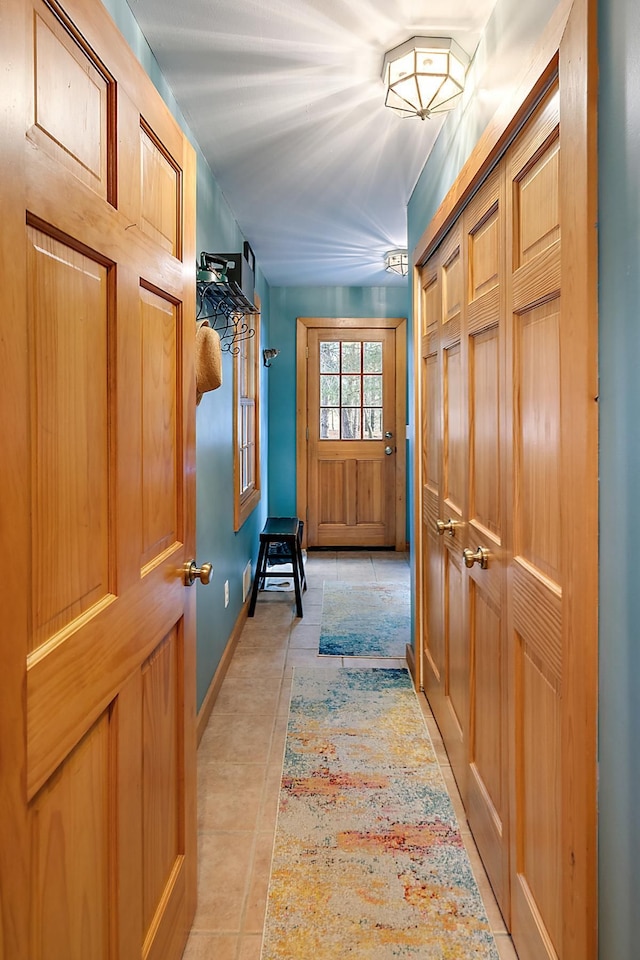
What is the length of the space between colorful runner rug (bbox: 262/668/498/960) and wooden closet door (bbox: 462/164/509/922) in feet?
0.41

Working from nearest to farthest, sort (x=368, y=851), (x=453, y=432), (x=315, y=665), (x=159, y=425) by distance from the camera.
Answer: (x=159, y=425), (x=368, y=851), (x=453, y=432), (x=315, y=665)

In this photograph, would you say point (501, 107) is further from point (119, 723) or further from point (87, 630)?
point (119, 723)

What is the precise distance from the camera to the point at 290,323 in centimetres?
557

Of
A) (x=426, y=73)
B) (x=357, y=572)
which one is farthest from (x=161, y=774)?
(x=357, y=572)

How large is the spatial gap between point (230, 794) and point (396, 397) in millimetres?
4177

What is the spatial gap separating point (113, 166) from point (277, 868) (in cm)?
176

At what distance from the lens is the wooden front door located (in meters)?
0.69

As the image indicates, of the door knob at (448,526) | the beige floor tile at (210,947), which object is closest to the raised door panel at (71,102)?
the door knob at (448,526)

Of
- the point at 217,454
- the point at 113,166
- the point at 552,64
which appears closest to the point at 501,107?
the point at 552,64

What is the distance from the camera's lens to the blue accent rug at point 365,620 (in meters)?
3.33

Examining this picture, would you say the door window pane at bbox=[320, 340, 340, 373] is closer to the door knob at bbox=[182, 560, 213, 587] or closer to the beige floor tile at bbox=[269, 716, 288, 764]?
the beige floor tile at bbox=[269, 716, 288, 764]

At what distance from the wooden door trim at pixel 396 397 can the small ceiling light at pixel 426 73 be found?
3.61m

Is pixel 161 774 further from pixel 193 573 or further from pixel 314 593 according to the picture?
pixel 314 593

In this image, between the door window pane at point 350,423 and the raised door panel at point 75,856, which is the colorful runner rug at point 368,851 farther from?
the door window pane at point 350,423
